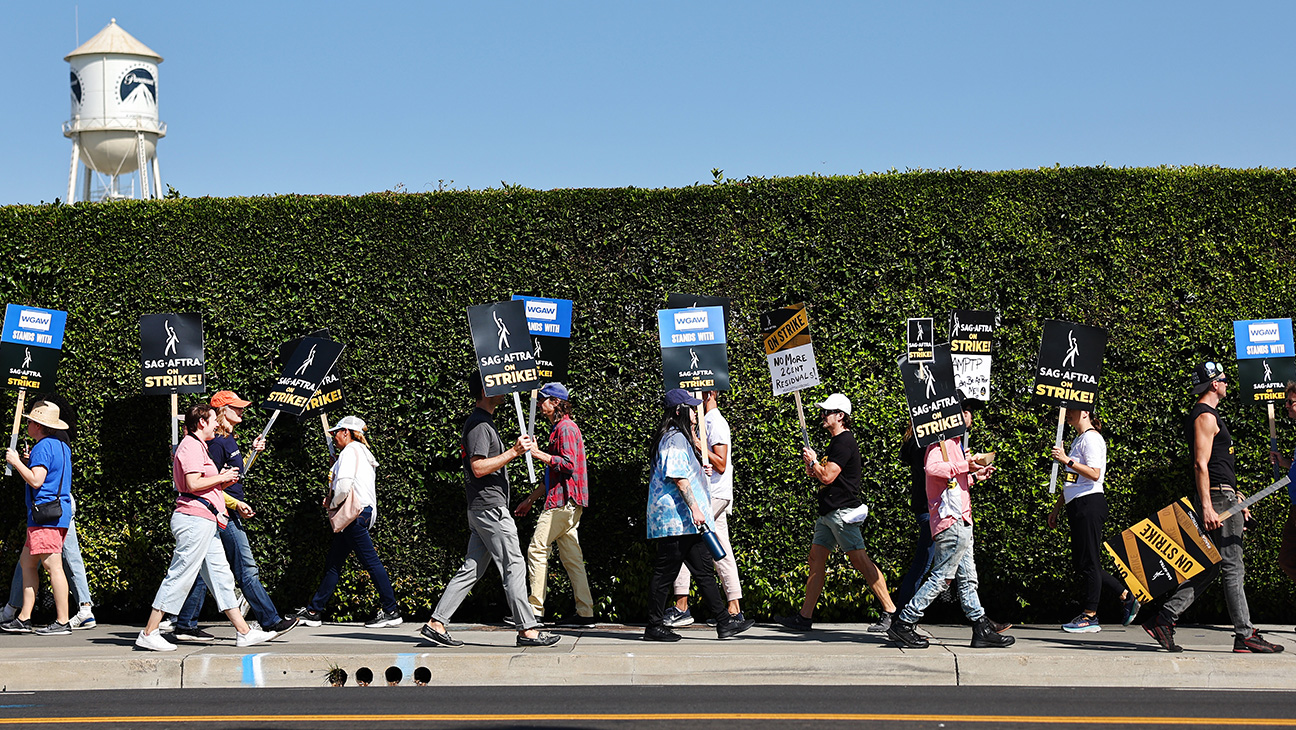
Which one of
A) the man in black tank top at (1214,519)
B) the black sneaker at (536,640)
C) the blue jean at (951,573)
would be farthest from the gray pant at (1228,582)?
the black sneaker at (536,640)

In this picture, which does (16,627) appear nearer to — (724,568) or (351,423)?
(351,423)

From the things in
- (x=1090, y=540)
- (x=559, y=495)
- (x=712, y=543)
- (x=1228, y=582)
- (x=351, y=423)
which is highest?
(x=351, y=423)

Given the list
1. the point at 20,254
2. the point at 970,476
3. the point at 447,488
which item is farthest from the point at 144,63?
the point at 970,476

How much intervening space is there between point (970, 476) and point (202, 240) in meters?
6.80

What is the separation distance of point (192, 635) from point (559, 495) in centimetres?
304

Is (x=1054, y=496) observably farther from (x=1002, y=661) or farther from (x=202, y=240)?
(x=202, y=240)

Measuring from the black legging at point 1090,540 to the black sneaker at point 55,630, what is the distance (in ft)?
26.3

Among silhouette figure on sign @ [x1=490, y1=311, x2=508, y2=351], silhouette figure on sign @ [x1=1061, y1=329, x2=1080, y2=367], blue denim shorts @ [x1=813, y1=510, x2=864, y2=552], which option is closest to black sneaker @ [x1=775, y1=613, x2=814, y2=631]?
blue denim shorts @ [x1=813, y1=510, x2=864, y2=552]

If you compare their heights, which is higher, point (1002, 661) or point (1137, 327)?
point (1137, 327)

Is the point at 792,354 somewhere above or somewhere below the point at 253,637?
above

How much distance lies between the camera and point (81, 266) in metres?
10.2

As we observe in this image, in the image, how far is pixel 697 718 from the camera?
6520 mm

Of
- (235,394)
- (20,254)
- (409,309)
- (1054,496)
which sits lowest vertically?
(1054,496)

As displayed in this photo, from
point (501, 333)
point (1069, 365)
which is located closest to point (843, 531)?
point (1069, 365)
